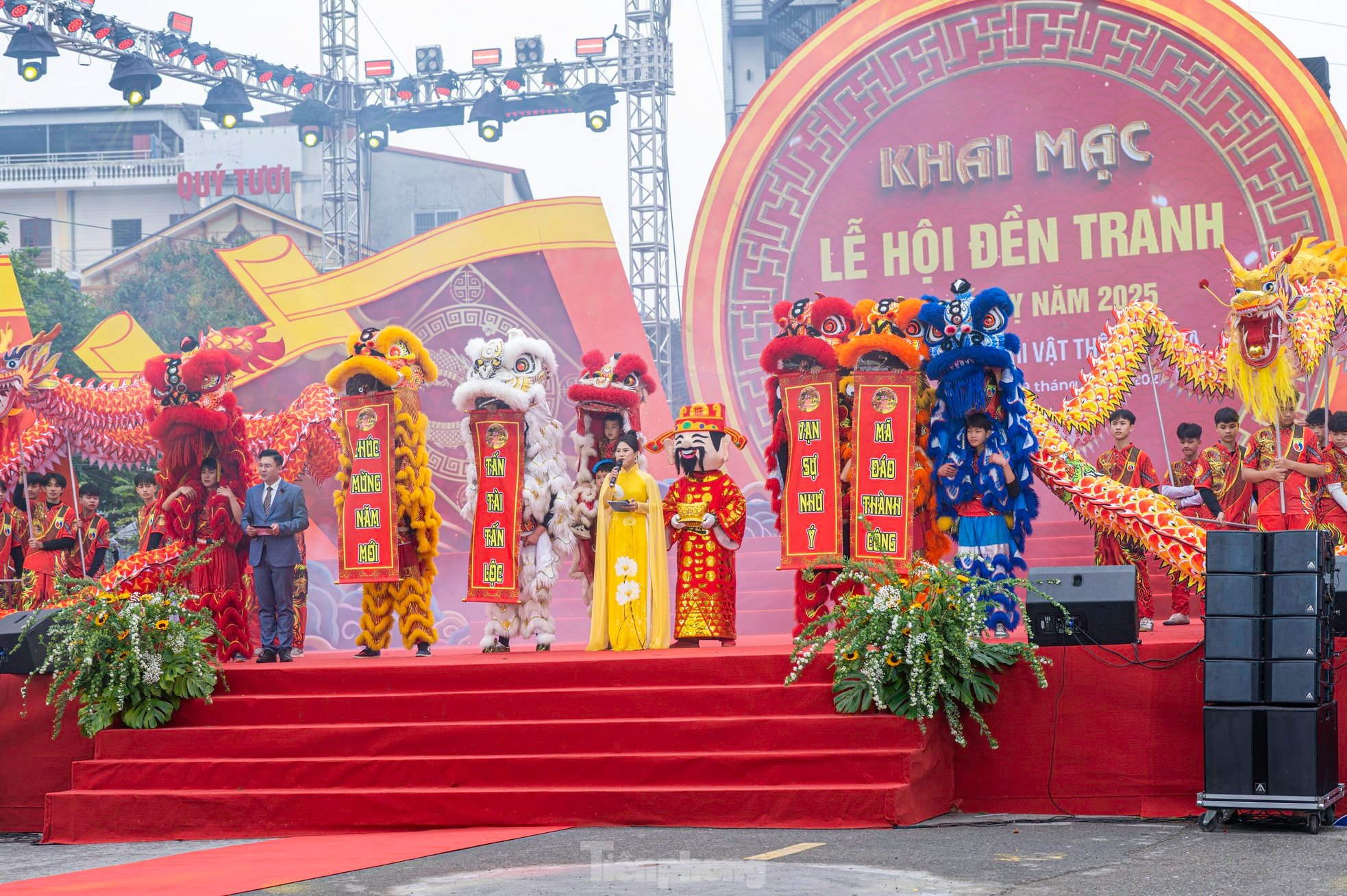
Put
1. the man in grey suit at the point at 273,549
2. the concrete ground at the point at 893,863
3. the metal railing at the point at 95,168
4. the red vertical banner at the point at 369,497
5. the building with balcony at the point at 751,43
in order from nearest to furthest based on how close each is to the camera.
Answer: the concrete ground at the point at 893,863 < the man in grey suit at the point at 273,549 < the red vertical banner at the point at 369,497 < the building with balcony at the point at 751,43 < the metal railing at the point at 95,168

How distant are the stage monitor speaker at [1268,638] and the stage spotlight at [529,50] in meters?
→ 12.4

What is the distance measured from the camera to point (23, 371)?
11.1 meters

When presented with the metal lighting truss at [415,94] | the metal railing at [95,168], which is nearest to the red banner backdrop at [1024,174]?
the metal lighting truss at [415,94]

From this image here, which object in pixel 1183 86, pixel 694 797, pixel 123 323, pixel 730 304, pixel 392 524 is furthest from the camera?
pixel 123 323

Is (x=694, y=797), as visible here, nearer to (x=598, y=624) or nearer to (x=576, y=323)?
(x=598, y=624)

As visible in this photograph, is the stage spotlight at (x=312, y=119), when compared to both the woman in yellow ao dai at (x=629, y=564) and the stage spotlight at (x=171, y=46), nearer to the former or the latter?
the stage spotlight at (x=171, y=46)

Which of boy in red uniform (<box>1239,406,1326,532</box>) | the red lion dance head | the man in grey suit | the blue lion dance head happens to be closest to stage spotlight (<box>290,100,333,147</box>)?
the red lion dance head

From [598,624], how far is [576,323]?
6774mm

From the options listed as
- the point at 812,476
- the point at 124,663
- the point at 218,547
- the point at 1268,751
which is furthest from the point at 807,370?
the point at 124,663

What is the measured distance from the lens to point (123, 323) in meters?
15.2

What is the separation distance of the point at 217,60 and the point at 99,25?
133 centimetres

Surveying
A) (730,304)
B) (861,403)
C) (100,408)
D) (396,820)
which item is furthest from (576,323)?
(396,820)

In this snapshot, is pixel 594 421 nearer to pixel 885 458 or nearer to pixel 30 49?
pixel 885 458

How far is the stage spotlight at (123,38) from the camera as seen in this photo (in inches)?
647
